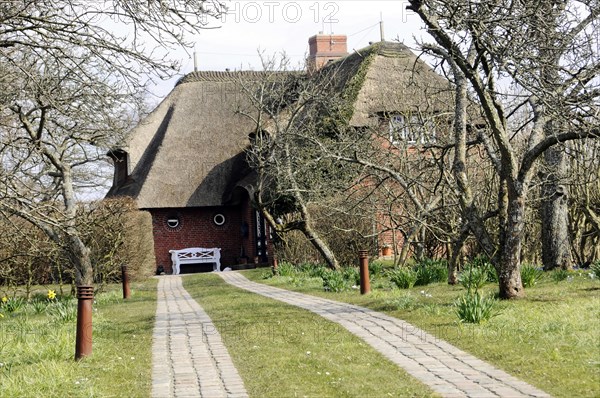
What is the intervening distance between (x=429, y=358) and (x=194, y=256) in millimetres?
27627

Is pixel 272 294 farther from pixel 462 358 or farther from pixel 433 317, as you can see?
pixel 462 358

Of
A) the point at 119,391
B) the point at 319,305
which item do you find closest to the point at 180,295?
the point at 319,305

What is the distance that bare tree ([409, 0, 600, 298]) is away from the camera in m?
9.91

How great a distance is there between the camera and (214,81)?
126 feet

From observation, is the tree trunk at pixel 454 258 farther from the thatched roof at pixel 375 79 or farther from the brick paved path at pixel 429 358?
the thatched roof at pixel 375 79

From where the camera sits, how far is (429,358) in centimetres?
816

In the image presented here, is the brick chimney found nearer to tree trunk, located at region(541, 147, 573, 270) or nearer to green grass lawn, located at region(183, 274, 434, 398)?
tree trunk, located at region(541, 147, 573, 270)

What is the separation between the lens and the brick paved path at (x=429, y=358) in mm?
6719

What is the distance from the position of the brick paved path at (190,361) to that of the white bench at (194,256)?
21.3 meters

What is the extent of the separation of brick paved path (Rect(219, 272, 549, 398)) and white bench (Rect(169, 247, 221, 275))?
22.6m

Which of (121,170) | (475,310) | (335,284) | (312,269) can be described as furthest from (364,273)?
(121,170)

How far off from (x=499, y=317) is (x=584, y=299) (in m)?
1.77

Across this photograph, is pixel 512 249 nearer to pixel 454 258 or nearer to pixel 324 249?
pixel 454 258

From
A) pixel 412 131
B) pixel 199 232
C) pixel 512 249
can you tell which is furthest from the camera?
pixel 199 232
